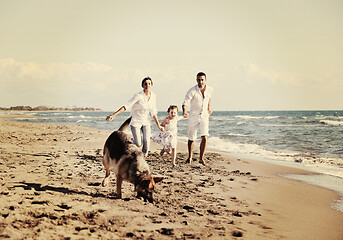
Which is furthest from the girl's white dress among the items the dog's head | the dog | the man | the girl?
the dog's head

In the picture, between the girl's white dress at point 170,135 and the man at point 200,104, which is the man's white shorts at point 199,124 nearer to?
the man at point 200,104

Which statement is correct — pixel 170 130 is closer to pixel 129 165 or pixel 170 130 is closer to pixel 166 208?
pixel 129 165

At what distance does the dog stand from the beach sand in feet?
0.93

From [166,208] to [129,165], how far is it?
2.85 feet

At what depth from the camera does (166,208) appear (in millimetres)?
4074

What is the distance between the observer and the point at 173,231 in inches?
128

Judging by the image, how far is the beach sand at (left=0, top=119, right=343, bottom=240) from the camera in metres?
3.16

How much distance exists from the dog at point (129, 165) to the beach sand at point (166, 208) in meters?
0.28

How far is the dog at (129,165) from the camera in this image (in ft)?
13.1

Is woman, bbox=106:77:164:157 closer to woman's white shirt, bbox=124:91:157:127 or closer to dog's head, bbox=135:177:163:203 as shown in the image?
woman's white shirt, bbox=124:91:157:127

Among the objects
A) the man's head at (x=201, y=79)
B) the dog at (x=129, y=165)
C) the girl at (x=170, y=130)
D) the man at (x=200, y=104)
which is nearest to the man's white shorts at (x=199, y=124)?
the man at (x=200, y=104)

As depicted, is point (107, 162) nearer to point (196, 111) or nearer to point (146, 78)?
point (146, 78)

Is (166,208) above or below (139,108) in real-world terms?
below

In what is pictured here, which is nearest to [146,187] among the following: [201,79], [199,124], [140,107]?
[140,107]
